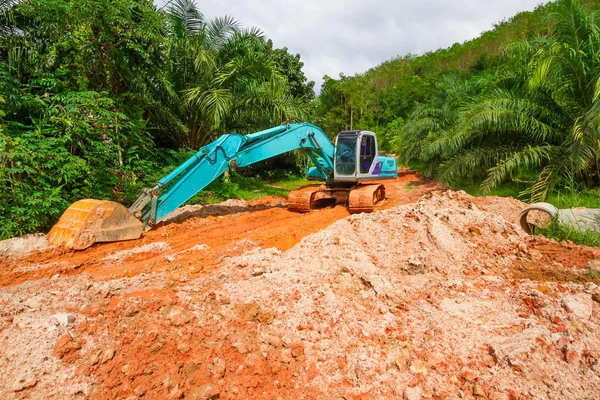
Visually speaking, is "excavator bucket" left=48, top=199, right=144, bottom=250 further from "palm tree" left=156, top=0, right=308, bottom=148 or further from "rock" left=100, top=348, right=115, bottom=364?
"palm tree" left=156, top=0, right=308, bottom=148

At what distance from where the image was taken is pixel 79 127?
6.81 meters

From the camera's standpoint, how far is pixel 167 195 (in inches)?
248

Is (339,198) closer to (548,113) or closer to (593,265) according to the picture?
(548,113)

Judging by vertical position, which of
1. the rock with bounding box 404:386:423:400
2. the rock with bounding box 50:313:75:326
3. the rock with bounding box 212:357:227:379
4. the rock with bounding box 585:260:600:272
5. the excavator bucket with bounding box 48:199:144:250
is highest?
the excavator bucket with bounding box 48:199:144:250

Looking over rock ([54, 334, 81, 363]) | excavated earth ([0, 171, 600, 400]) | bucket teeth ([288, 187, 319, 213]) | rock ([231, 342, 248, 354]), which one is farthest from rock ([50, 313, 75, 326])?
bucket teeth ([288, 187, 319, 213])

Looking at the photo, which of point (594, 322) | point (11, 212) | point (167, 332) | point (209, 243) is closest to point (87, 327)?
point (167, 332)

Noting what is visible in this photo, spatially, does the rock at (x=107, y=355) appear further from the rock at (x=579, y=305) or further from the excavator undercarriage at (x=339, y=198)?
the excavator undercarriage at (x=339, y=198)

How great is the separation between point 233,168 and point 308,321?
4447 mm

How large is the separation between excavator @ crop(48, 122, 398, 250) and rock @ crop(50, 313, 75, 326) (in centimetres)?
262

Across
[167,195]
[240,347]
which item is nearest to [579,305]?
[240,347]

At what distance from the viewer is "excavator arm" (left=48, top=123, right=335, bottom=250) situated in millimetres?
Result: 5480

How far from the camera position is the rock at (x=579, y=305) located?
316cm

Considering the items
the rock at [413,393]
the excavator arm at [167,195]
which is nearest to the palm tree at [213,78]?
the excavator arm at [167,195]

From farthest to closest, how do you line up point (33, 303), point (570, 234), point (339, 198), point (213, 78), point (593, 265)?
1. point (213, 78)
2. point (339, 198)
3. point (570, 234)
4. point (593, 265)
5. point (33, 303)
